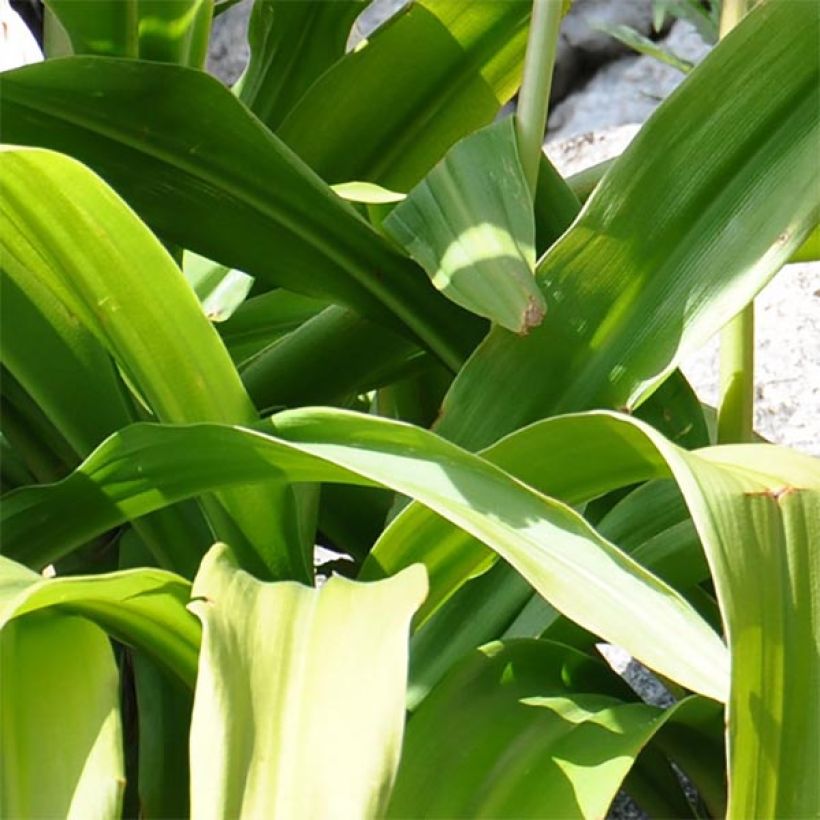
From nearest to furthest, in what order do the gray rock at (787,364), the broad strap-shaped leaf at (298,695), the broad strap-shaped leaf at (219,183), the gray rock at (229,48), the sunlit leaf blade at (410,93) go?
1. the broad strap-shaped leaf at (298,695)
2. the broad strap-shaped leaf at (219,183)
3. the sunlit leaf blade at (410,93)
4. the gray rock at (787,364)
5. the gray rock at (229,48)

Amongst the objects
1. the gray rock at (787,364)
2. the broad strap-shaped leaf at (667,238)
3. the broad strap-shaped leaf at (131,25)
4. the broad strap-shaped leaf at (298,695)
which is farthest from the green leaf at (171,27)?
the gray rock at (787,364)

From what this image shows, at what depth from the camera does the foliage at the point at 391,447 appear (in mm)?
344

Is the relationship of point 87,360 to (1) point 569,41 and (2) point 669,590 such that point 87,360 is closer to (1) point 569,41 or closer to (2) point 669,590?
(2) point 669,590

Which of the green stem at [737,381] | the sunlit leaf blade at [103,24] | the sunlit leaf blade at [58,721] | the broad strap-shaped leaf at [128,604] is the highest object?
the sunlit leaf blade at [103,24]

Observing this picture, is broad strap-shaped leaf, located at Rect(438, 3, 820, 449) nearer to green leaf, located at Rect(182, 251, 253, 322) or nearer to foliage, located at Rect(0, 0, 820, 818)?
foliage, located at Rect(0, 0, 820, 818)

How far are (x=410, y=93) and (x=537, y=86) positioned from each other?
0.13 m

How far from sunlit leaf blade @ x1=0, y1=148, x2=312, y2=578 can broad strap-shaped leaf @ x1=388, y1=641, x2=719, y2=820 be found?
3.4 inches

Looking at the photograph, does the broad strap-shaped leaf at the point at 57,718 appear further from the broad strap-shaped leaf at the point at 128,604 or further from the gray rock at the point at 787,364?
the gray rock at the point at 787,364

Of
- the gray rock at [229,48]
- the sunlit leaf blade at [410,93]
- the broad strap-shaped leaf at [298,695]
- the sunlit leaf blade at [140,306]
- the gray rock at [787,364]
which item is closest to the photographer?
the broad strap-shaped leaf at [298,695]

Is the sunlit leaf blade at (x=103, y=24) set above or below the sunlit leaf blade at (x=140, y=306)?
above

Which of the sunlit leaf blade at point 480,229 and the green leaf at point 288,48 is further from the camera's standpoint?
the green leaf at point 288,48

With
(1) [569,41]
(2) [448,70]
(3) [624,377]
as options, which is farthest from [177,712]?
(1) [569,41]

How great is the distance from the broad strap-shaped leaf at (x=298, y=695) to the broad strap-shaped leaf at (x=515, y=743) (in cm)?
8

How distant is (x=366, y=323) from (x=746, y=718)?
1.06ft
